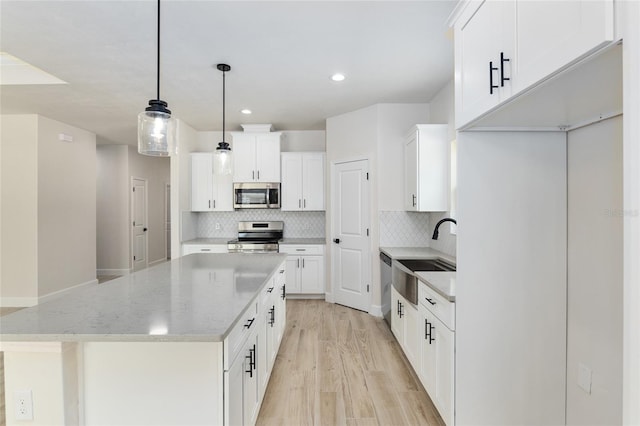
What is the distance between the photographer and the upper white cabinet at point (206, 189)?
17.5ft

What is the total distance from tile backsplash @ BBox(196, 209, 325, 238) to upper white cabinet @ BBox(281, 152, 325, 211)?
39cm

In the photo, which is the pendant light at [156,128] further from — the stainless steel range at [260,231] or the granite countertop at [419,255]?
the stainless steel range at [260,231]

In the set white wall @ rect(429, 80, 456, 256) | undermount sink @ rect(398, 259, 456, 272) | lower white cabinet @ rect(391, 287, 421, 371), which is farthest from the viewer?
white wall @ rect(429, 80, 456, 256)

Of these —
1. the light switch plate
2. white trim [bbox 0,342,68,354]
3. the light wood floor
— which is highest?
white trim [bbox 0,342,68,354]

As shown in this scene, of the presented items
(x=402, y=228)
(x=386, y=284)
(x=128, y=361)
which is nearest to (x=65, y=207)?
(x=128, y=361)

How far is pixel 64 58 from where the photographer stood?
288cm

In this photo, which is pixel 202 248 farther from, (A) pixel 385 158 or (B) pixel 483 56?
(B) pixel 483 56

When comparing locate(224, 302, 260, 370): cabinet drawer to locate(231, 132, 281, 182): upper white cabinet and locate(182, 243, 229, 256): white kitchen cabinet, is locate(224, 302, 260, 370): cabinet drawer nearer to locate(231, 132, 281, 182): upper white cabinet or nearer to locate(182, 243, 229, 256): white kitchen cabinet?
locate(182, 243, 229, 256): white kitchen cabinet

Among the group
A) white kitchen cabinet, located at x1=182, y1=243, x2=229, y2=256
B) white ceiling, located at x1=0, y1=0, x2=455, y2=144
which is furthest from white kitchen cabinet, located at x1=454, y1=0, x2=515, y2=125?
white kitchen cabinet, located at x1=182, y1=243, x2=229, y2=256

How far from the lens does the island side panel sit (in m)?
1.33

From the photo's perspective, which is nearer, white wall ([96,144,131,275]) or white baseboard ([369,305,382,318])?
white baseboard ([369,305,382,318])

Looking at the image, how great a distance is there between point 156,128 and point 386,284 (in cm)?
→ 291

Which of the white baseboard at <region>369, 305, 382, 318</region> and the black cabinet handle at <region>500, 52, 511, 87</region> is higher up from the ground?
A: the black cabinet handle at <region>500, 52, 511, 87</region>

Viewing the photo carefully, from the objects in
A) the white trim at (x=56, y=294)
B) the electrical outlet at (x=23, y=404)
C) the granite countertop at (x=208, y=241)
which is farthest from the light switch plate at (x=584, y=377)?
the white trim at (x=56, y=294)
